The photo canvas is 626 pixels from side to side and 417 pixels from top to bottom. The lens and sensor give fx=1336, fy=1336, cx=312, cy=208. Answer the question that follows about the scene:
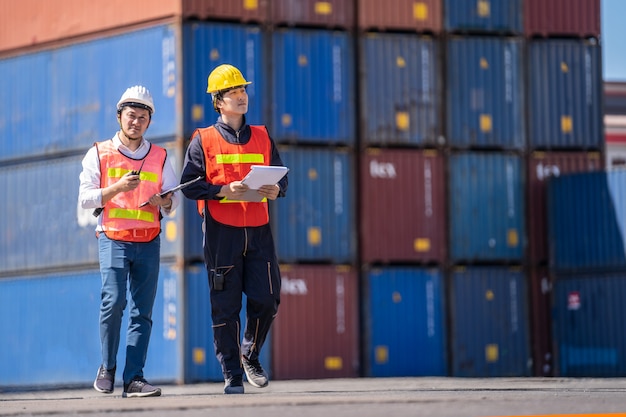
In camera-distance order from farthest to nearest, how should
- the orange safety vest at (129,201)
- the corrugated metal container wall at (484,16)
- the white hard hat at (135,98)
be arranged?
1. the corrugated metal container wall at (484,16)
2. the white hard hat at (135,98)
3. the orange safety vest at (129,201)

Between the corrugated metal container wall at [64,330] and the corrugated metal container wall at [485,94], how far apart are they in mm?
5085

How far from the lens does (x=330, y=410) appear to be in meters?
6.66

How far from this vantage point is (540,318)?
20.9 m

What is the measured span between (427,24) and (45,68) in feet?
20.1

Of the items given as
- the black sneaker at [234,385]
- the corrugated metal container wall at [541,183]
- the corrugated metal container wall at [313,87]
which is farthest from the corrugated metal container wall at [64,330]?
the black sneaker at [234,385]

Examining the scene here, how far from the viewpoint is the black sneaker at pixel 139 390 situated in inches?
353

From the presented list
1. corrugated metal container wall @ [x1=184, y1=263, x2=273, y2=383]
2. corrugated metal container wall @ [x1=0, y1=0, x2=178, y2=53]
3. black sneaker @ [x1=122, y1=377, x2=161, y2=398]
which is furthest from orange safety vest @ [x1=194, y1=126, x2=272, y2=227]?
corrugated metal container wall @ [x1=0, y1=0, x2=178, y2=53]

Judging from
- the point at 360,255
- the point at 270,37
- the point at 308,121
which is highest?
the point at 270,37

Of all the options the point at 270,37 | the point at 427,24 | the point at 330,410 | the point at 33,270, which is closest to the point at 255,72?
the point at 270,37

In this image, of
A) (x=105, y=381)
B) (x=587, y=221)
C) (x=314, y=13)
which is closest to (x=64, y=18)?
(x=314, y=13)

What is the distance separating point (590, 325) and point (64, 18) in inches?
374

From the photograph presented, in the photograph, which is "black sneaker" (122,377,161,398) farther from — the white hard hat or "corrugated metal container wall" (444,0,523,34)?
"corrugated metal container wall" (444,0,523,34)

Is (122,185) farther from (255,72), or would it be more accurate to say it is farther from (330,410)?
(255,72)

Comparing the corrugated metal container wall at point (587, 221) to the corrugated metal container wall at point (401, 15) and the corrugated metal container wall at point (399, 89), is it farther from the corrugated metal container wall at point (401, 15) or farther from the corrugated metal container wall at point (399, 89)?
the corrugated metal container wall at point (401, 15)
